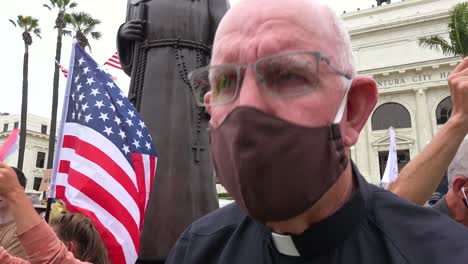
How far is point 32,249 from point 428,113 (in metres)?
32.7

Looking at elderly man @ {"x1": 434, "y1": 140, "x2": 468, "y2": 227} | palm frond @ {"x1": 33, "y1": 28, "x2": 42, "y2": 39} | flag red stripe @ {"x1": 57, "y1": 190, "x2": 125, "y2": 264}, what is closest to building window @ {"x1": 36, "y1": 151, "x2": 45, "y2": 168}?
palm frond @ {"x1": 33, "y1": 28, "x2": 42, "y2": 39}

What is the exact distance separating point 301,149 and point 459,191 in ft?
5.10

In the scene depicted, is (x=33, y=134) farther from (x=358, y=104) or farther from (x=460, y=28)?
(x=358, y=104)

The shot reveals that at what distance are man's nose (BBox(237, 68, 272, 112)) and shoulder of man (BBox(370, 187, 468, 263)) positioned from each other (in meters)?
0.42

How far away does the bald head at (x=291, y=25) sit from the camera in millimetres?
1082

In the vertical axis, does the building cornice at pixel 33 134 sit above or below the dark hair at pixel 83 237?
above

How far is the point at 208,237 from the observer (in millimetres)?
1319

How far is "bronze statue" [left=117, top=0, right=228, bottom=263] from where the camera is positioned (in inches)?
151

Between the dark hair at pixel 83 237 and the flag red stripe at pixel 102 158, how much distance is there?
0.36 metres

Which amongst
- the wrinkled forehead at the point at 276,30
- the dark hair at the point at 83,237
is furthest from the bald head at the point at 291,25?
the dark hair at the point at 83,237

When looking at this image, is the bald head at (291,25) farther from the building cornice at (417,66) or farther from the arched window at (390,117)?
the arched window at (390,117)

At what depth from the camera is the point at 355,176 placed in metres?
1.19

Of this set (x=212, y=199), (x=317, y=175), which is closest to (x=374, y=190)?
(x=317, y=175)

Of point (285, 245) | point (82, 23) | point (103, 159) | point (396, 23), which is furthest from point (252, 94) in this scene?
point (396, 23)
